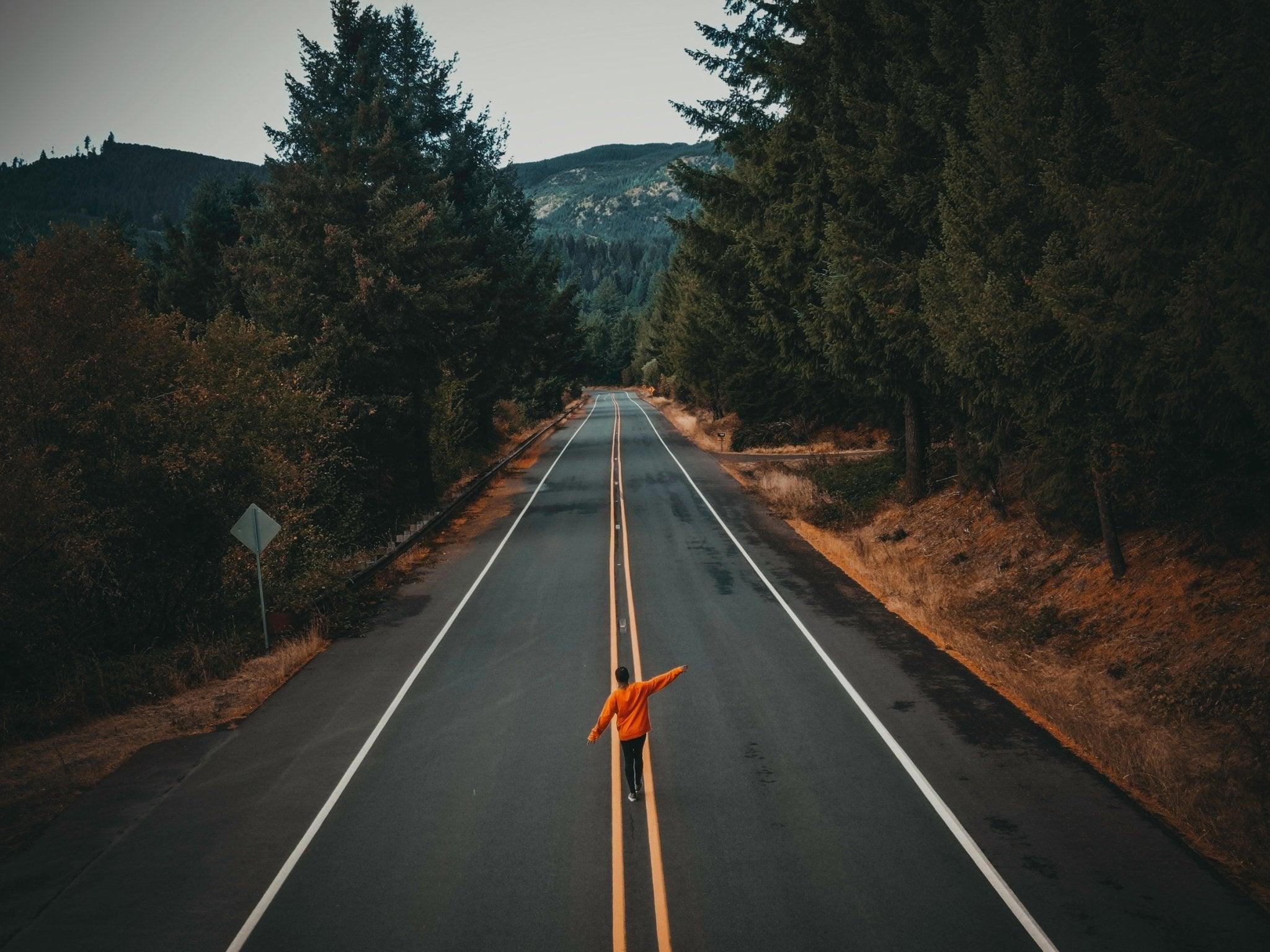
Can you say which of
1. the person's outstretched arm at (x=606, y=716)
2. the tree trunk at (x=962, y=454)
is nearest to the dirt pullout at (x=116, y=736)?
the person's outstretched arm at (x=606, y=716)

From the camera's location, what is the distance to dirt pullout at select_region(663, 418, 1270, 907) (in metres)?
7.56

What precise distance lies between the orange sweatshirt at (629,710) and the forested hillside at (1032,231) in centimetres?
700

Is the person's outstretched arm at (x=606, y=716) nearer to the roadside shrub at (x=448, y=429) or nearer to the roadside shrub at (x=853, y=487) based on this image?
the roadside shrub at (x=853, y=487)

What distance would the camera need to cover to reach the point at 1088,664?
438 inches

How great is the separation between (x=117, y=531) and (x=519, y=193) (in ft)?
111

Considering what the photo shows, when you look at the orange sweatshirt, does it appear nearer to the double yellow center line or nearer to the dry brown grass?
the double yellow center line

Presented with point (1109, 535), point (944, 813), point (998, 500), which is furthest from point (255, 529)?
point (998, 500)

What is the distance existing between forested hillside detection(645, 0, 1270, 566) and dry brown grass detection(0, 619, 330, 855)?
12.9m

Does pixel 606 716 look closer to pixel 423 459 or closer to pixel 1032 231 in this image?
pixel 1032 231

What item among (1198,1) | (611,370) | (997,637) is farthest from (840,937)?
(611,370)

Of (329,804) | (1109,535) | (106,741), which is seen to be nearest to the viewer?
(329,804)

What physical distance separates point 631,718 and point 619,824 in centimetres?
104

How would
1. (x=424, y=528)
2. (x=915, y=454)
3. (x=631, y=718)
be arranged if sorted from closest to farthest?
(x=631, y=718) < (x=915, y=454) < (x=424, y=528)

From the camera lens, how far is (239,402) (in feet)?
52.6
